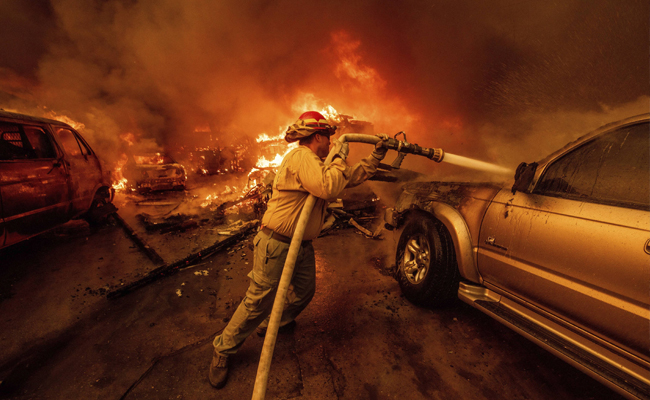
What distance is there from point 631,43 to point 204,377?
976cm

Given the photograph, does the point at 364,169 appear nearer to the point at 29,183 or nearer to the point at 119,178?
the point at 29,183

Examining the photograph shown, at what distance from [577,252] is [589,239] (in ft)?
0.37

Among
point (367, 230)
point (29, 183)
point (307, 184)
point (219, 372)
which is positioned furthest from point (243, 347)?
point (29, 183)

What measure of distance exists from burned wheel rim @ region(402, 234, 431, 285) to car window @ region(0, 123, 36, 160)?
5.84m

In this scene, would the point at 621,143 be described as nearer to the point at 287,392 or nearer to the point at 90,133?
the point at 287,392

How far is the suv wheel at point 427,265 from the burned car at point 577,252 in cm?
32

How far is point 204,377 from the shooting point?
2.26 meters

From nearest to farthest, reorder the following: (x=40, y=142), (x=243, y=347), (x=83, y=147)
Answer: (x=243, y=347), (x=40, y=142), (x=83, y=147)

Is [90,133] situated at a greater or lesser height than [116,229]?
greater

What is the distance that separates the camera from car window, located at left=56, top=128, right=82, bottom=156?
16.5 feet

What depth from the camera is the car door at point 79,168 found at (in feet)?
16.2

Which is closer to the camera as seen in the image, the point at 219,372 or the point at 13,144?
the point at 219,372

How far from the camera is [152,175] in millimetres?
9875

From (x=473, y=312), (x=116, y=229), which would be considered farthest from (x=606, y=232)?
(x=116, y=229)
